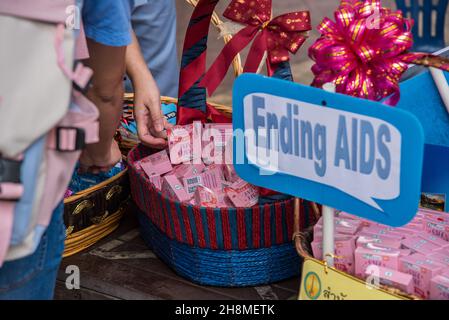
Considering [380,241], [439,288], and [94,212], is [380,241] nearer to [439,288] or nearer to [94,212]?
[439,288]

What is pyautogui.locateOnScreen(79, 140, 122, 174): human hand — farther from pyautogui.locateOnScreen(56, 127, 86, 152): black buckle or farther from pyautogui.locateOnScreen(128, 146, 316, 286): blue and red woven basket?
pyautogui.locateOnScreen(56, 127, 86, 152): black buckle

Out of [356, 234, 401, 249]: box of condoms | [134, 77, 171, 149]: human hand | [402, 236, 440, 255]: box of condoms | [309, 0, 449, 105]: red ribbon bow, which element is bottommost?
[402, 236, 440, 255]: box of condoms

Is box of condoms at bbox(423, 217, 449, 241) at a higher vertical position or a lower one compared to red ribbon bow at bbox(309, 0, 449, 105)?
lower

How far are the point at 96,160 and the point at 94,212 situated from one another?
24 cm

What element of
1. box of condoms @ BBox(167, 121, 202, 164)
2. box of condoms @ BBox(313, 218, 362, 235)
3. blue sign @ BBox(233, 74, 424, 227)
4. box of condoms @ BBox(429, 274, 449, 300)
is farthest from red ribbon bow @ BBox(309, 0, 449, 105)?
box of condoms @ BBox(167, 121, 202, 164)

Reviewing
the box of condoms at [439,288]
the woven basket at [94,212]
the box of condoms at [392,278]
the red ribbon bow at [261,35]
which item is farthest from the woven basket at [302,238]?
the woven basket at [94,212]

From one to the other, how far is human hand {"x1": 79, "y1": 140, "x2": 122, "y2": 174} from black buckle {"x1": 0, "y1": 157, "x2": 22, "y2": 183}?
0.79m

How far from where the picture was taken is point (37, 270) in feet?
4.68

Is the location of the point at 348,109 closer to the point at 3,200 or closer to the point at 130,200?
the point at 3,200

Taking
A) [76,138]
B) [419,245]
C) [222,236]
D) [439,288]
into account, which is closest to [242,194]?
[222,236]

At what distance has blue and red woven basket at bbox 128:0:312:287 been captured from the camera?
1934 mm

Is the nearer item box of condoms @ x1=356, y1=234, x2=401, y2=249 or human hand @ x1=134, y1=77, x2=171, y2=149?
box of condoms @ x1=356, y1=234, x2=401, y2=249

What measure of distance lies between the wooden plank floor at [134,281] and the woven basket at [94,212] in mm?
39

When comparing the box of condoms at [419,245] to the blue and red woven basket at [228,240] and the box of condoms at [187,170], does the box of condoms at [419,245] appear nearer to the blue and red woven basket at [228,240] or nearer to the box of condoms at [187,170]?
the blue and red woven basket at [228,240]
